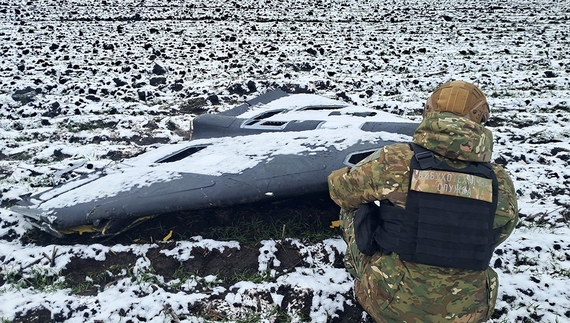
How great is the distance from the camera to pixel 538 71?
7012 millimetres

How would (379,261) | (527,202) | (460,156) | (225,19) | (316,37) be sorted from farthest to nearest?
(225,19)
(316,37)
(527,202)
(379,261)
(460,156)

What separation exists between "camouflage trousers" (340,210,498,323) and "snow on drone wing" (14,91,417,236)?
35.6 inches

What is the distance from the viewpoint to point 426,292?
2.02 m

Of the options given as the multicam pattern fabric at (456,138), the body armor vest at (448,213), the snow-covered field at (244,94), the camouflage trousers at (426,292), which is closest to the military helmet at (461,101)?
the multicam pattern fabric at (456,138)

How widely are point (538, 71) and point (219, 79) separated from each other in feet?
17.2

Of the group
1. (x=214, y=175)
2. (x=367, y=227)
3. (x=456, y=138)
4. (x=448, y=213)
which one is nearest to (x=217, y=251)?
(x=214, y=175)

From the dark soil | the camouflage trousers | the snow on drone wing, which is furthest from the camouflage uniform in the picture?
the snow on drone wing

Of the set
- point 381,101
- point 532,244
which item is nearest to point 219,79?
point 381,101

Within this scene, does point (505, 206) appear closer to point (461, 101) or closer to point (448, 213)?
point (448, 213)

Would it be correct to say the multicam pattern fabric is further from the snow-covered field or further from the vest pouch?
the snow-covered field

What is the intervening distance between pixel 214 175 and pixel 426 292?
1.65 meters

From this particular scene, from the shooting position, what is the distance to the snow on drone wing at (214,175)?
2875mm

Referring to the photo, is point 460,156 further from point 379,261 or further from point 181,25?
point 181,25

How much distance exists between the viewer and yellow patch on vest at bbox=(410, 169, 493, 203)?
6.18 feet
